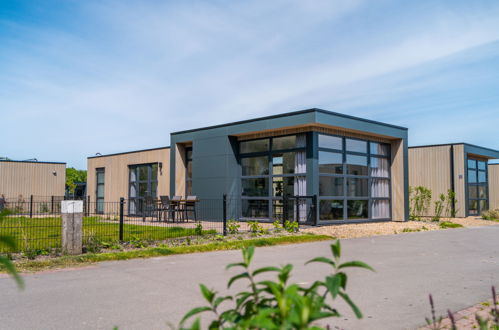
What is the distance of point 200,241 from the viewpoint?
10344 mm

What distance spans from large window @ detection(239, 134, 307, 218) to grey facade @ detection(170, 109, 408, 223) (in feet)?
0.16

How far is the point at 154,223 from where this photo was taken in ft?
51.9

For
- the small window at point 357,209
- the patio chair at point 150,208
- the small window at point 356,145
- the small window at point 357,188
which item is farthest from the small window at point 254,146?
the patio chair at point 150,208

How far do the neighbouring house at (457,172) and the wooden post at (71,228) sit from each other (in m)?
19.8

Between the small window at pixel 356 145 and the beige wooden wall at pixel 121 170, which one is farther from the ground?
the small window at pixel 356 145

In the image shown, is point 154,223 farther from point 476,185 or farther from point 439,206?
point 476,185

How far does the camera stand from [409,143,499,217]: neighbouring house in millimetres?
22266

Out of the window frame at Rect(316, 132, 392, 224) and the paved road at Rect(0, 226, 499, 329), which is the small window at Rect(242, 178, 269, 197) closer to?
the window frame at Rect(316, 132, 392, 224)

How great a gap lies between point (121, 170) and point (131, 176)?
0.94 metres

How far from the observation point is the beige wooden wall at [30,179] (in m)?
28.2

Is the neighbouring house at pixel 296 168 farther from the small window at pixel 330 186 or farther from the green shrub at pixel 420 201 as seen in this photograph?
the green shrub at pixel 420 201

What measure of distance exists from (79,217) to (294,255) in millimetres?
4355

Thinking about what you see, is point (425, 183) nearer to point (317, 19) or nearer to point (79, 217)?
point (317, 19)

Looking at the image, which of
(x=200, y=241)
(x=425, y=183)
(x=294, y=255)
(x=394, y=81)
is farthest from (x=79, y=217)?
(x=425, y=183)
